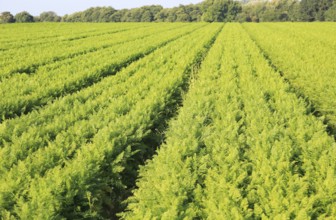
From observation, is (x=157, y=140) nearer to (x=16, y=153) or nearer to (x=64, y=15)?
(x=16, y=153)

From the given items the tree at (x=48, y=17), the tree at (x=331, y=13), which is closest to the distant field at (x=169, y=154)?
the tree at (x=331, y=13)

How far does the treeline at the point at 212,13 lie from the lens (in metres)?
80.6

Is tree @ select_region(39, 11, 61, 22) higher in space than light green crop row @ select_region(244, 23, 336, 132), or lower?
higher

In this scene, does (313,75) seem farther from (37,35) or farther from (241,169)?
(37,35)

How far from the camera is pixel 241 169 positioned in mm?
4758

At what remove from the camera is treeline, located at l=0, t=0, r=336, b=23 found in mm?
80625

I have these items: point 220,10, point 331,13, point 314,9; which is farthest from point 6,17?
point 331,13

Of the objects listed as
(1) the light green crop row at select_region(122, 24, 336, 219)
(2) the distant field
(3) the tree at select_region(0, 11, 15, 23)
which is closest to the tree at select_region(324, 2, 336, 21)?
(3) the tree at select_region(0, 11, 15, 23)

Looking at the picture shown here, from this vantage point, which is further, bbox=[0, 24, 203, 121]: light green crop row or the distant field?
bbox=[0, 24, 203, 121]: light green crop row

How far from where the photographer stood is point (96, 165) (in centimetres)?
525

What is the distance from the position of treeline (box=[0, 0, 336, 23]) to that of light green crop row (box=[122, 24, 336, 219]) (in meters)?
76.2

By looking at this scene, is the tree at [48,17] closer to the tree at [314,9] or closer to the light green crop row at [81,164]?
the tree at [314,9]

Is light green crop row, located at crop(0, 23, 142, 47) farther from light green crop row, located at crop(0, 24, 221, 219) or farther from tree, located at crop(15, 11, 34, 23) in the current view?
tree, located at crop(15, 11, 34, 23)

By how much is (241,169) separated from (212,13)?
88.8 meters
